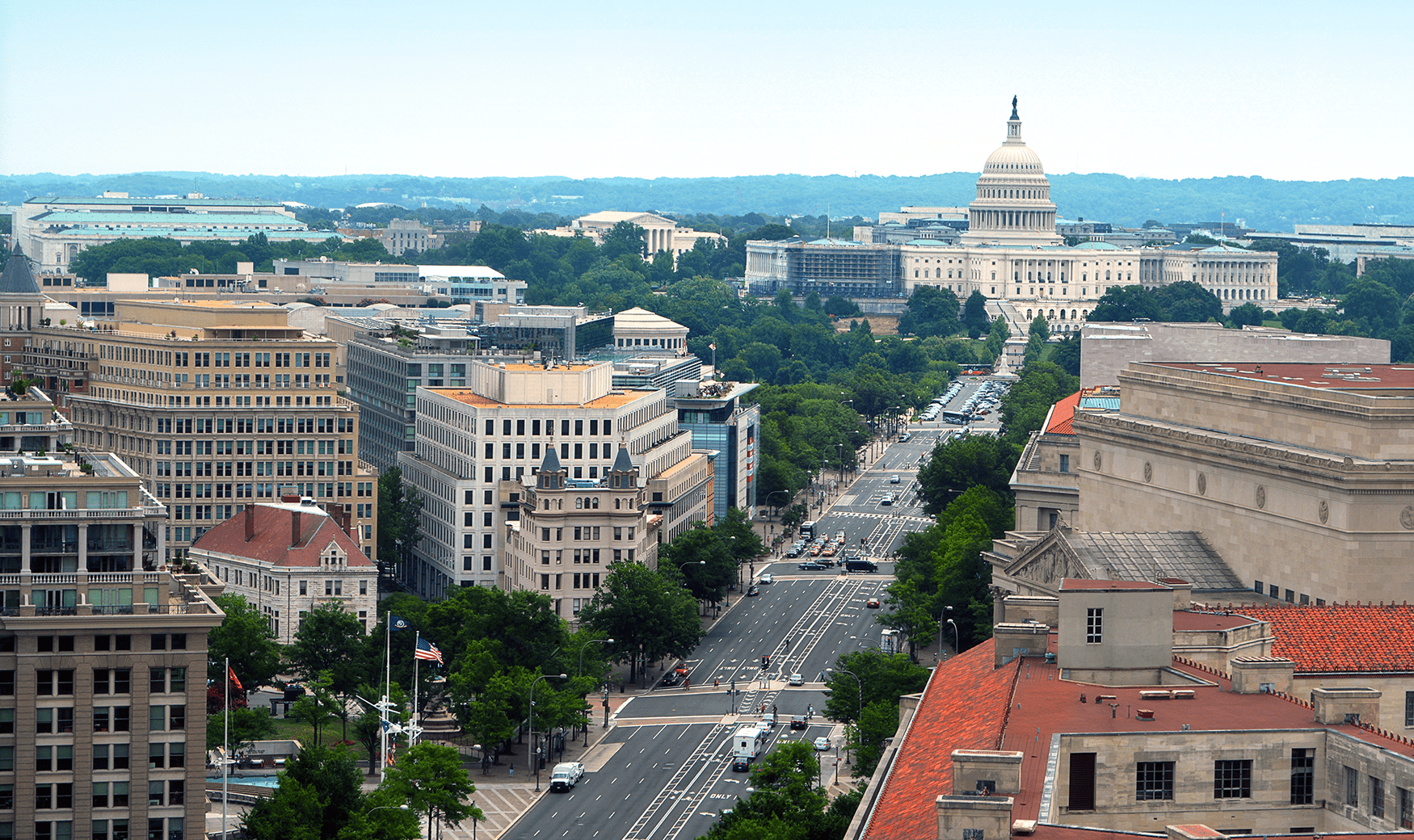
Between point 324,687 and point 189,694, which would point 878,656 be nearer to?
point 324,687

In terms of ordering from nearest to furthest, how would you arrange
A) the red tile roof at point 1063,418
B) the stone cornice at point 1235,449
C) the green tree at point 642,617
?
the stone cornice at point 1235,449
the red tile roof at point 1063,418
the green tree at point 642,617

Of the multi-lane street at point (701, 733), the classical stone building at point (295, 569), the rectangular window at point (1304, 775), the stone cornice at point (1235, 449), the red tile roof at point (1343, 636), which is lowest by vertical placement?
the multi-lane street at point (701, 733)

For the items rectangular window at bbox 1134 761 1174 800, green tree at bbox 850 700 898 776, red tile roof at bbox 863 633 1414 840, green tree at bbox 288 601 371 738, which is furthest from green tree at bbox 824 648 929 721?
rectangular window at bbox 1134 761 1174 800

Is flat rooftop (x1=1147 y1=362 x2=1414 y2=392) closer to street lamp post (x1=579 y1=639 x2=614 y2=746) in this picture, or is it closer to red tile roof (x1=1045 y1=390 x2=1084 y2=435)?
red tile roof (x1=1045 y1=390 x2=1084 y2=435)

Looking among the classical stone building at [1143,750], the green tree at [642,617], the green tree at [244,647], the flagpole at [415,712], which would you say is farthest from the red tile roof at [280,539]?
the classical stone building at [1143,750]

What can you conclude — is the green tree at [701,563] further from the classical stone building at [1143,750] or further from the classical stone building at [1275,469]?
the classical stone building at [1143,750]

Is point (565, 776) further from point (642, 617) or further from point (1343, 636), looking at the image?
point (1343, 636)

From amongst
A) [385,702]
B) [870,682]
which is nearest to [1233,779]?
[385,702]
